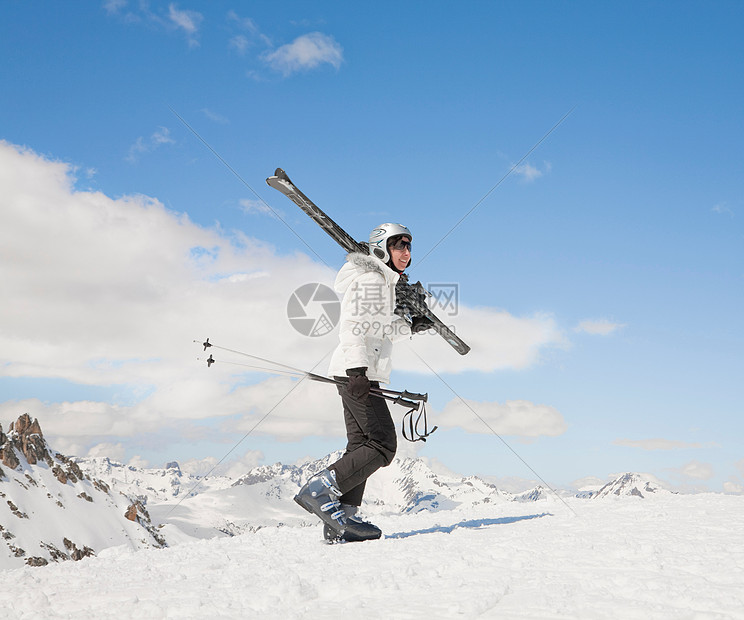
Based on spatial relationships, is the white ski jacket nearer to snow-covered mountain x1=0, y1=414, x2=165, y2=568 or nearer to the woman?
the woman

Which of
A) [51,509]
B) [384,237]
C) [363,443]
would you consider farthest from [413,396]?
[51,509]

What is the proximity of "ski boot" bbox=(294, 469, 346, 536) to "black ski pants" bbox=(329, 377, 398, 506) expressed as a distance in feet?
0.33

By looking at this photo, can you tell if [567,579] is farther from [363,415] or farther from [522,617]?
[363,415]

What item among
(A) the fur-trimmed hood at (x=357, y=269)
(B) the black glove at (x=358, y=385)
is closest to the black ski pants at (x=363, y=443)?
(B) the black glove at (x=358, y=385)

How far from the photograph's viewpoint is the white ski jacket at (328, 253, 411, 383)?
6.23 metres

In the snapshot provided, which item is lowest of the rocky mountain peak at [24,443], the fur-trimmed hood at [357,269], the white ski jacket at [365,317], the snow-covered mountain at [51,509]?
the snow-covered mountain at [51,509]

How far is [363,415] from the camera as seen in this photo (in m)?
6.17

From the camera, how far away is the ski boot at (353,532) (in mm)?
5828

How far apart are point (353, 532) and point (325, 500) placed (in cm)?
43

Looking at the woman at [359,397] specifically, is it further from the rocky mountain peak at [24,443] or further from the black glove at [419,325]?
the rocky mountain peak at [24,443]

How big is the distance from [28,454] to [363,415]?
19021 cm

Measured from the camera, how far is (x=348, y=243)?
7.75 metres

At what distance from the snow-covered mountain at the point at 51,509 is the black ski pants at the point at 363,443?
470 ft

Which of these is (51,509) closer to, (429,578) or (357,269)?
(357,269)
